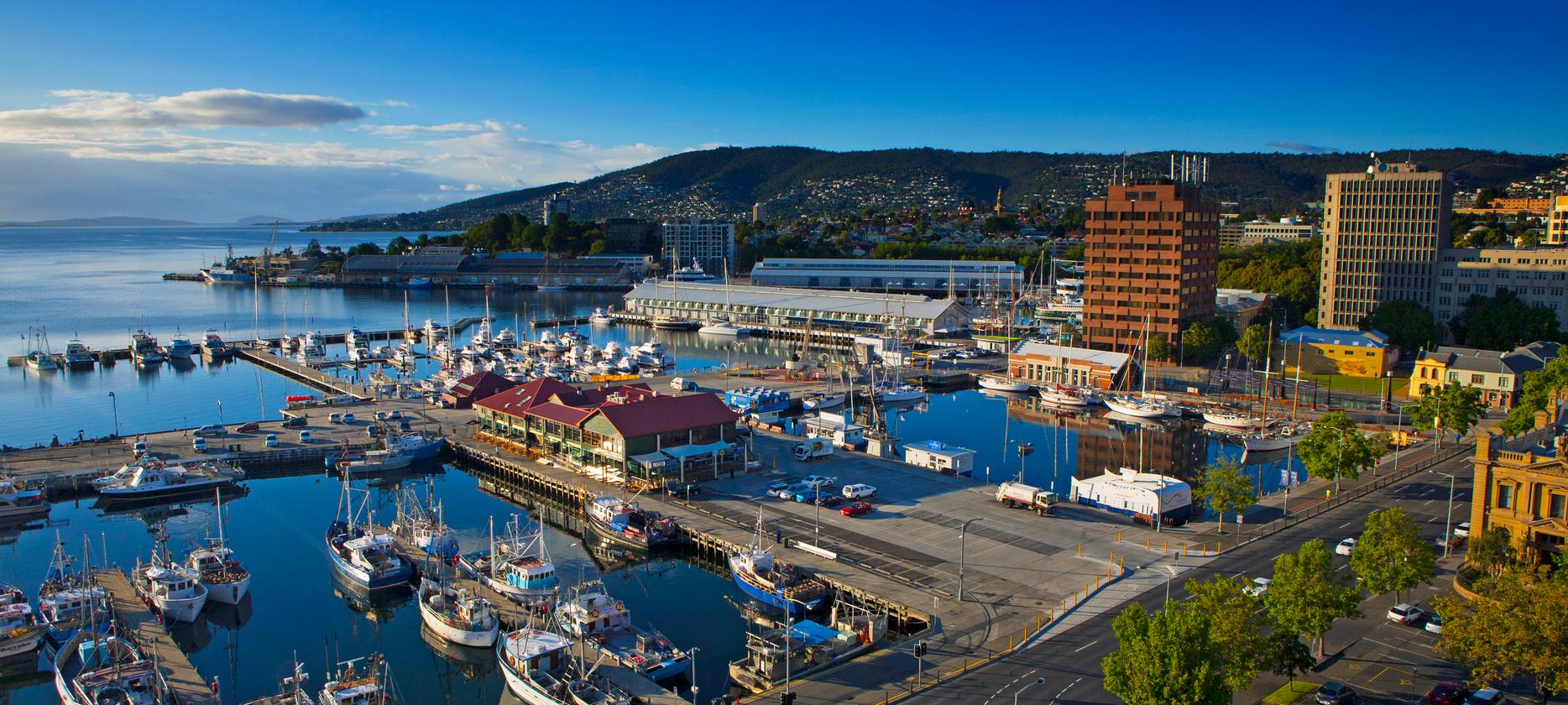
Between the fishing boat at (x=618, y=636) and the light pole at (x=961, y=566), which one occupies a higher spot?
the light pole at (x=961, y=566)

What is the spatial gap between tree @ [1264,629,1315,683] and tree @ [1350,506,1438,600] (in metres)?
5.46

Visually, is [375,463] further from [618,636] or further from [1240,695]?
[1240,695]

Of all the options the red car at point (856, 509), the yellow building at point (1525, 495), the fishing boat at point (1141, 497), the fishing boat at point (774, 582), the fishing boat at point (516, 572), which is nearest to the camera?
the yellow building at point (1525, 495)

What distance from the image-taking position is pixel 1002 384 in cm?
7300

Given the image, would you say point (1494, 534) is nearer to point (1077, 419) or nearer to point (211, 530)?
point (1077, 419)

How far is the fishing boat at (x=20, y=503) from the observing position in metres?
43.1

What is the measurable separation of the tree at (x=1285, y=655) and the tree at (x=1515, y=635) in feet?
10.2

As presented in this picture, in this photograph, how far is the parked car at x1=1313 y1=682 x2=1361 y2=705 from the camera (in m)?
22.7

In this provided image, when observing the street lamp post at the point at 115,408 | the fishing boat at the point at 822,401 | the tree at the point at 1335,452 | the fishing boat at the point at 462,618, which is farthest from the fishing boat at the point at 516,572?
the street lamp post at the point at 115,408

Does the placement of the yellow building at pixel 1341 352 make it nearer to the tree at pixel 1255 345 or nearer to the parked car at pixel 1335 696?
the tree at pixel 1255 345

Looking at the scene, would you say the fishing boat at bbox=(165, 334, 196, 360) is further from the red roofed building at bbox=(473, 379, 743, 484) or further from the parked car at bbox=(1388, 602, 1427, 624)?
the parked car at bbox=(1388, 602, 1427, 624)

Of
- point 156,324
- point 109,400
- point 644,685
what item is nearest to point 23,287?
point 156,324

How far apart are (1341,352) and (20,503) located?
251ft

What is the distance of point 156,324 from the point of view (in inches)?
4532
